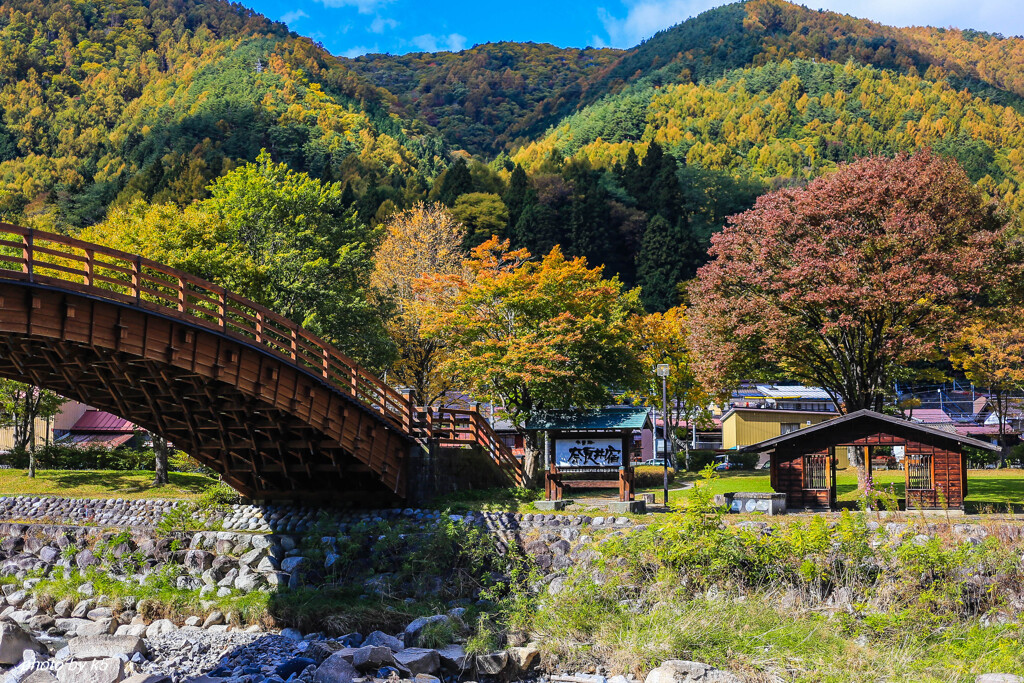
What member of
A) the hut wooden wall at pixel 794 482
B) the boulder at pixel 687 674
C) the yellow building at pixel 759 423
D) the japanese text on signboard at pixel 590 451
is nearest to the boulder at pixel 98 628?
the japanese text on signboard at pixel 590 451

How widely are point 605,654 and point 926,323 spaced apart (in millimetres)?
17692

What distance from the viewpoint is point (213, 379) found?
2009 cm

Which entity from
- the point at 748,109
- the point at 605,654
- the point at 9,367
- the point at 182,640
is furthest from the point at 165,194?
the point at 748,109

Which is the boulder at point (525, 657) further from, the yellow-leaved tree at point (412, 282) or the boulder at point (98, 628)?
the yellow-leaved tree at point (412, 282)

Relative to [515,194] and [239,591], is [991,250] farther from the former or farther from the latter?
[515,194]

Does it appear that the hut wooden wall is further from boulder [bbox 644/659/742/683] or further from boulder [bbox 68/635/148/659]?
boulder [bbox 68/635/148/659]

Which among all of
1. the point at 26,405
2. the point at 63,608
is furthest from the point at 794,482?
the point at 26,405

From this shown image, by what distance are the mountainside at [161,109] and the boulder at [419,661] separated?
209 feet

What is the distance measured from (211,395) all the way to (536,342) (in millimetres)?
12615

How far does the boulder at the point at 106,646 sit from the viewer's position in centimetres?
1694

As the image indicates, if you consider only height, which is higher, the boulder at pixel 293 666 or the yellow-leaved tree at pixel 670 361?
the yellow-leaved tree at pixel 670 361

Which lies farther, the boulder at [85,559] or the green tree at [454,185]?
the green tree at [454,185]

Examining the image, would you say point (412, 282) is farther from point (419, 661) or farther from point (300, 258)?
point (419, 661)

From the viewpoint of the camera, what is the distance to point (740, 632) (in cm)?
1588
